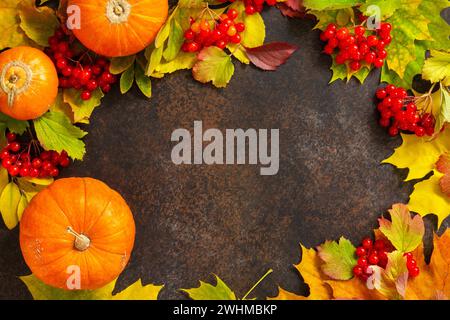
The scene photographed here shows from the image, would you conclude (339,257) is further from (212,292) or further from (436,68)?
(436,68)

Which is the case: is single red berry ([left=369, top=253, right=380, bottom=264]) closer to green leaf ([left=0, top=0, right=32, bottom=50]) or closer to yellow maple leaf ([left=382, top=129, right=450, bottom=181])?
yellow maple leaf ([left=382, top=129, right=450, bottom=181])

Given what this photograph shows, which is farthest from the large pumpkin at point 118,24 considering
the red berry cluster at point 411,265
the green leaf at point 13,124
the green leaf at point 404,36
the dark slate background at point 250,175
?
the red berry cluster at point 411,265

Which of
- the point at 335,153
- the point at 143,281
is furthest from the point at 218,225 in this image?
the point at 335,153

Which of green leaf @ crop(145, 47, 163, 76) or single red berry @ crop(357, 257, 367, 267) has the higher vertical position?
green leaf @ crop(145, 47, 163, 76)

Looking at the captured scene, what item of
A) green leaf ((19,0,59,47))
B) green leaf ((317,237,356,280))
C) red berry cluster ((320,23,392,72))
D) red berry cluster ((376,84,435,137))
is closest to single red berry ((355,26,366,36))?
red berry cluster ((320,23,392,72))

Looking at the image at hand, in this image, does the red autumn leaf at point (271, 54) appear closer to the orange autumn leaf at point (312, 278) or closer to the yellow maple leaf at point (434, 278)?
the orange autumn leaf at point (312, 278)

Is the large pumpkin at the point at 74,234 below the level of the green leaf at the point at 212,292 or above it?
above

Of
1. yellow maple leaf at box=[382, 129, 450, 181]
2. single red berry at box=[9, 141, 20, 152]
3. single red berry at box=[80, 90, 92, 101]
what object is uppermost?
single red berry at box=[80, 90, 92, 101]
